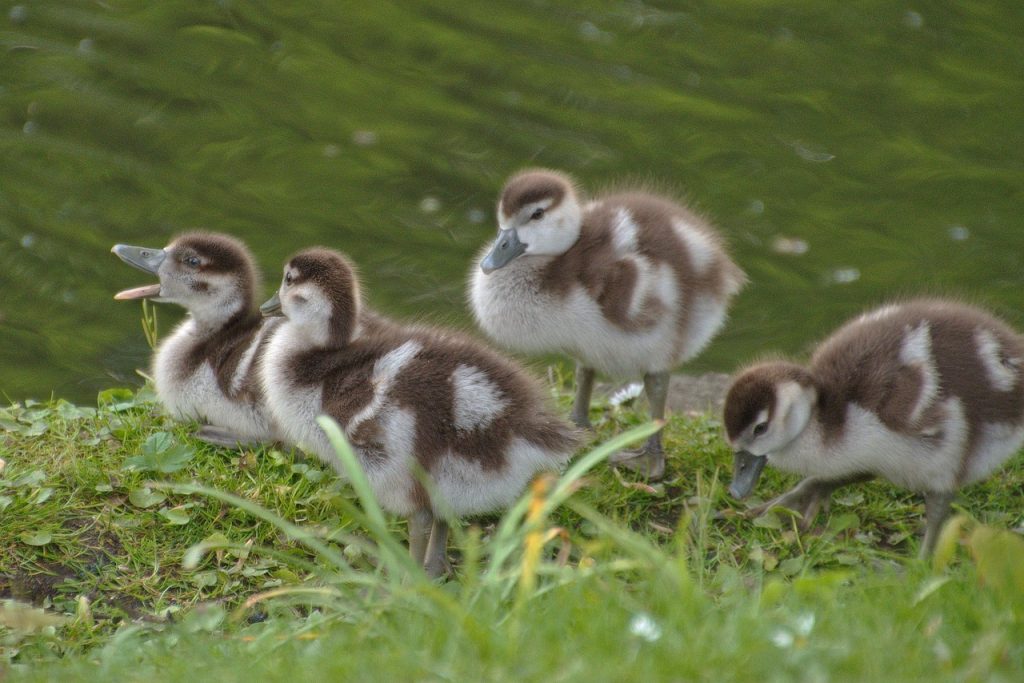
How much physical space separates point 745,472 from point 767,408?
13.8 inches

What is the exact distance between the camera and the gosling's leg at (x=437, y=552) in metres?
4.84

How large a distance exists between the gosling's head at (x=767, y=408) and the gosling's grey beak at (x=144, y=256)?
8.20ft

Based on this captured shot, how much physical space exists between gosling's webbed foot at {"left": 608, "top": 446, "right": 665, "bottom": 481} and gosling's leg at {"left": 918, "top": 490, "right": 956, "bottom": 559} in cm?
102

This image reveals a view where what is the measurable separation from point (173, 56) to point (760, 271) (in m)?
4.89

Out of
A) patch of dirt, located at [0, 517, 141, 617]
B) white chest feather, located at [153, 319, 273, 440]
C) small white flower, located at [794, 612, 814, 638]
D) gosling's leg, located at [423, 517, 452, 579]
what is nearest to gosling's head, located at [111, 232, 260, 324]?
white chest feather, located at [153, 319, 273, 440]

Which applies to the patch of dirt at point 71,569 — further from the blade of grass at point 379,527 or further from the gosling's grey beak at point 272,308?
the blade of grass at point 379,527

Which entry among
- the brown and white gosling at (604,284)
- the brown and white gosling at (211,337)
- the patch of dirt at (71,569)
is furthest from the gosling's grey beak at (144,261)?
the brown and white gosling at (604,284)

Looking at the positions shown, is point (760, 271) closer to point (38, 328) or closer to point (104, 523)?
point (38, 328)

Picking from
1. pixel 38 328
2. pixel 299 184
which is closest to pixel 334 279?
pixel 38 328

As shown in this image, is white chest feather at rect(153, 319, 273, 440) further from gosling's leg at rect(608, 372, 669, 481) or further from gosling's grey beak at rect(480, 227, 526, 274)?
gosling's leg at rect(608, 372, 669, 481)

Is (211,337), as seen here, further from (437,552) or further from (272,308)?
(437,552)

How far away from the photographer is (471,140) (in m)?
10.2

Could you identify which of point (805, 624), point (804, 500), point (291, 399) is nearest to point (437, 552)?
point (291, 399)

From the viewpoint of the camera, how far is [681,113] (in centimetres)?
1057
